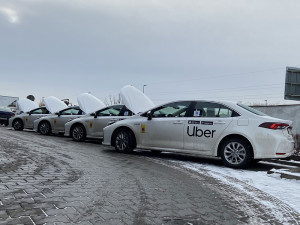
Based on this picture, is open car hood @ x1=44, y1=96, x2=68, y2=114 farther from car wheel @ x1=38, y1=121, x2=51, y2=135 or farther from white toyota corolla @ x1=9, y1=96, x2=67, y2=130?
car wheel @ x1=38, y1=121, x2=51, y2=135

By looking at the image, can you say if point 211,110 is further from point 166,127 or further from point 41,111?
point 41,111

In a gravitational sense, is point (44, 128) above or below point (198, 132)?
below

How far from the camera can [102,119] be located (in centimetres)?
1197

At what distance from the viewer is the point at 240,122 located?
7.42 meters

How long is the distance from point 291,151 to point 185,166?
2360 millimetres

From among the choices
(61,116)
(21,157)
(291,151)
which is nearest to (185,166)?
(291,151)

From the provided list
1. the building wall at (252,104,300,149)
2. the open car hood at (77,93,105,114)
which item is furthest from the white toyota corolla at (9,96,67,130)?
the building wall at (252,104,300,149)

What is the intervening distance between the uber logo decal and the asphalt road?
140cm

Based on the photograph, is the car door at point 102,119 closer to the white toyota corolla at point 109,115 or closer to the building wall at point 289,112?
the white toyota corolla at point 109,115

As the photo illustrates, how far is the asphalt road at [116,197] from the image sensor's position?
139 inches

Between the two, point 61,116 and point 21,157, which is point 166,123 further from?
point 61,116

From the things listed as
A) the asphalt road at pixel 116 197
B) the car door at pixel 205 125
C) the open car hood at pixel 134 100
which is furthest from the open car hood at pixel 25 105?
the car door at pixel 205 125

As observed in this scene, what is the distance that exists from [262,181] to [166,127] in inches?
123

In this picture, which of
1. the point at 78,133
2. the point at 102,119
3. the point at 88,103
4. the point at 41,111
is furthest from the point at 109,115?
the point at 41,111
